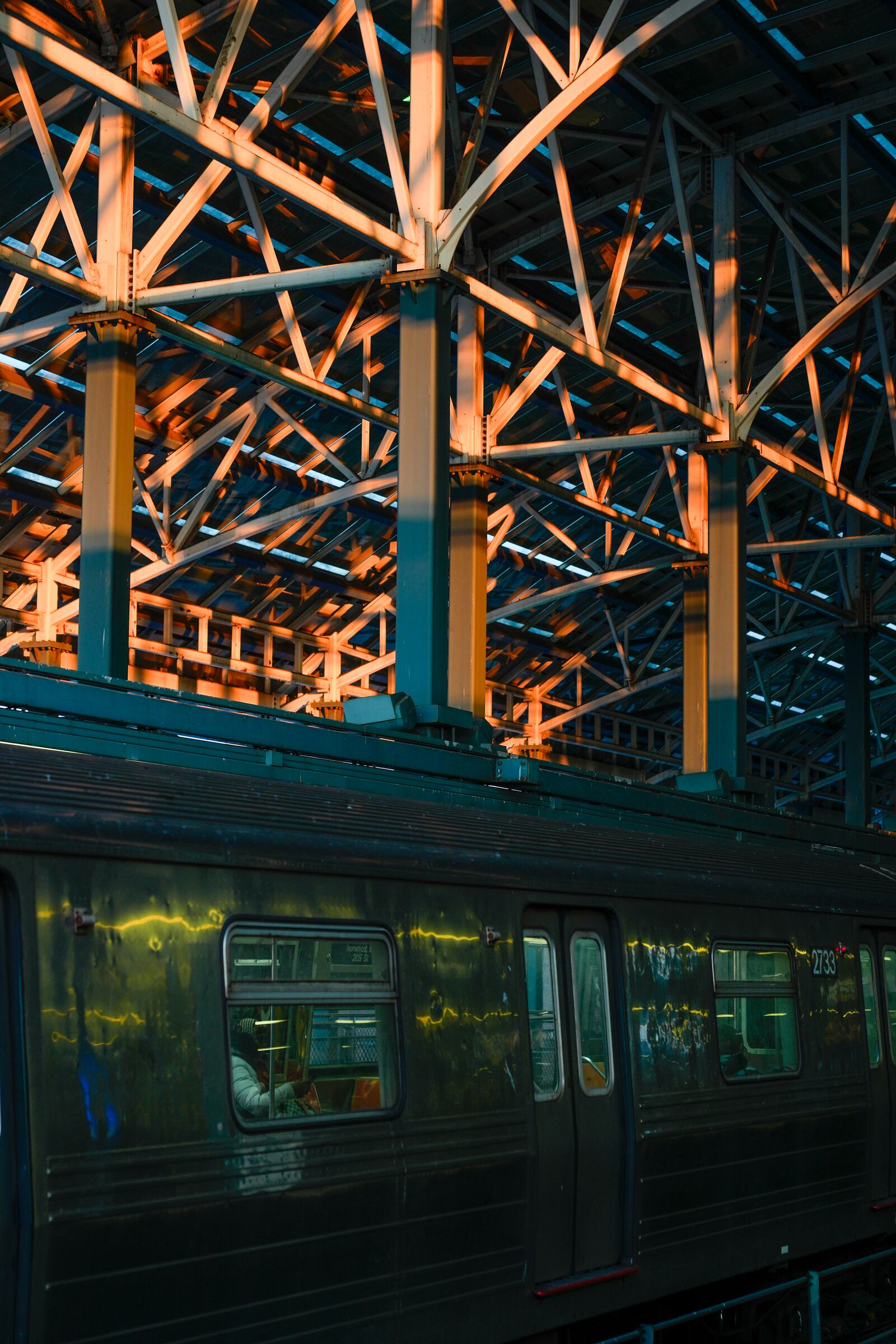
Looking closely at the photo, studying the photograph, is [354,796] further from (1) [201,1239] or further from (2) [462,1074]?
(1) [201,1239]

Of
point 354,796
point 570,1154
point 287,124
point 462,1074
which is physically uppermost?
point 287,124

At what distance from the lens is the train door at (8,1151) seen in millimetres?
4785

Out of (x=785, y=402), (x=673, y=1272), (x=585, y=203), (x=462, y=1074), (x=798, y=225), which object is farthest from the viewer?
(x=785, y=402)

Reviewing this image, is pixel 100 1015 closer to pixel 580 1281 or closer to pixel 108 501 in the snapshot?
pixel 580 1281

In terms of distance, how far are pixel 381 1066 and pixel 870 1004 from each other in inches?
204

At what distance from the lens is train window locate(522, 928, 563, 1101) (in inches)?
291

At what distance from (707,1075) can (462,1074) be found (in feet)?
7.42

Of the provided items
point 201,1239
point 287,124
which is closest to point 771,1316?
point 201,1239

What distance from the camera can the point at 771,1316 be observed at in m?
9.37

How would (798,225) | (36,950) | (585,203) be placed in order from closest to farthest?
1. (36,950)
2. (585,203)
3. (798,225)

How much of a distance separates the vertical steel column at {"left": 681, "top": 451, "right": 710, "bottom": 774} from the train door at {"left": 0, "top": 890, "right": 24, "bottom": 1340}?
1811cm

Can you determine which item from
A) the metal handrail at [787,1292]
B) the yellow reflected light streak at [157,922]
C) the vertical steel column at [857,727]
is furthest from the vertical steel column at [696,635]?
the yellow reflected light streak at [157,922]

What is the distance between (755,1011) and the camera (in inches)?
361

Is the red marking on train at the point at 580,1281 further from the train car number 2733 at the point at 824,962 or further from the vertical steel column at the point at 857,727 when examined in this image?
the vertical steel column at the point at 857,727
